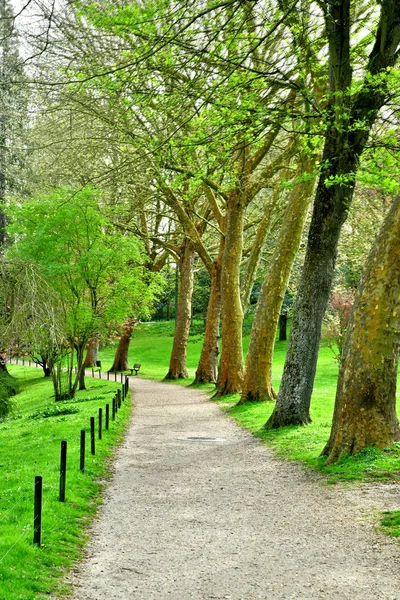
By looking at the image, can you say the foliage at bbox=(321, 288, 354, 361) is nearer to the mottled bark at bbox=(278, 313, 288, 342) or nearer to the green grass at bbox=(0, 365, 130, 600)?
the green grass at bbox=(0, 365, 130, 600)

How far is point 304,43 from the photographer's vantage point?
500 inches

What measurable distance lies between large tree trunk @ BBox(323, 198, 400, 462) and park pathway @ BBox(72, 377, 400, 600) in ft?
3.92

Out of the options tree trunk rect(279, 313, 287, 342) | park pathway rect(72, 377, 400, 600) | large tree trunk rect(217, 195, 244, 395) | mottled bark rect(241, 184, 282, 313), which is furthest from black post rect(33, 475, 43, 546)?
tree trunk rect(279, 313, 287, 342)

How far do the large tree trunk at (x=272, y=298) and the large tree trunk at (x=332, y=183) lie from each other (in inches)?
154

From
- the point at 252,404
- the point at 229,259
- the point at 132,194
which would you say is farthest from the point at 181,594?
the point at 132,194

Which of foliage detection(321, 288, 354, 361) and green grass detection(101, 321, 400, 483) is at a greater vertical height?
foliage detection(321, 288, 354, 361)

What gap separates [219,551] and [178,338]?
27.1 meters

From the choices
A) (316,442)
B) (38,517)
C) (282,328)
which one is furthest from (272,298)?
(282,328)

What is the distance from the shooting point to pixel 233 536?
23.1 feet

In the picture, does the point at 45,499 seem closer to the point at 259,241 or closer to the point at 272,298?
the point at 272,298

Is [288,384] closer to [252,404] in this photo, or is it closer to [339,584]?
[252,404]

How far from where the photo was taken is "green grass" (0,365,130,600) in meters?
5.51

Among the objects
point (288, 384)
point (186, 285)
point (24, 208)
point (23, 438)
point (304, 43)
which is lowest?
point (23, 438)

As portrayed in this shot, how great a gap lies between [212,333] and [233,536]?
22.0 metres
